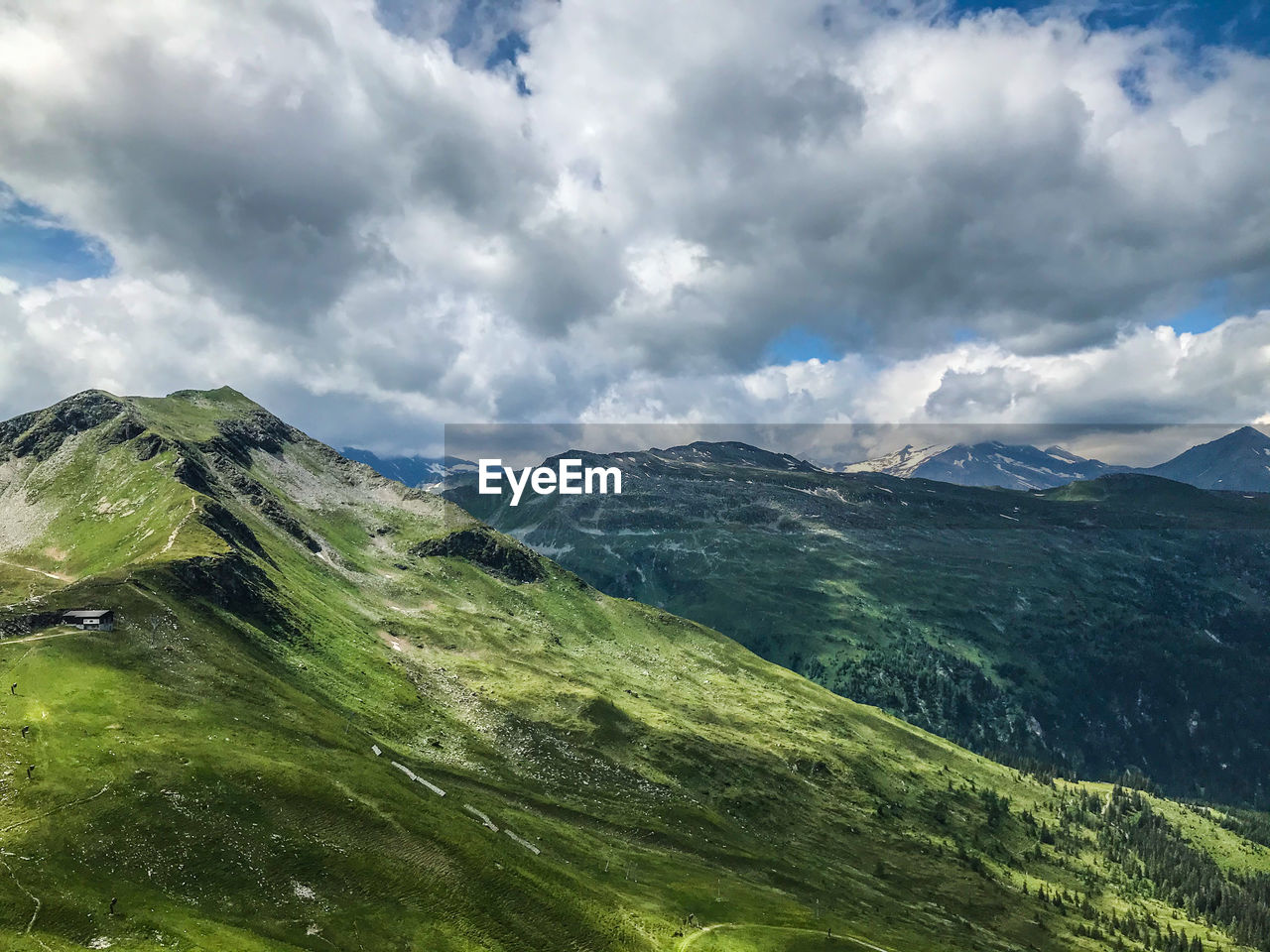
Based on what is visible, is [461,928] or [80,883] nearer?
[80,883]

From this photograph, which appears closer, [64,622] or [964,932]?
[64,622]

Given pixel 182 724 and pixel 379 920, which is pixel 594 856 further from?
pixel 182 724

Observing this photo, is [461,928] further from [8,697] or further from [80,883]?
[8,697]

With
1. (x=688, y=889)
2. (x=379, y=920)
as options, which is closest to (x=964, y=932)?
(x=688, y=889)

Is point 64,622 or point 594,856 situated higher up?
point 64,622

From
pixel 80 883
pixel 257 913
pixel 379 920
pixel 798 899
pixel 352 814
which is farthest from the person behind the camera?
pixel 798 899

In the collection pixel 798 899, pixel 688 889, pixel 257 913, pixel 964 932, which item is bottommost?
pixel 964 932

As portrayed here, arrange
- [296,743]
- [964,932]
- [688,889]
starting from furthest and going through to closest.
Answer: [964,932] → [688,889] → [296,743]

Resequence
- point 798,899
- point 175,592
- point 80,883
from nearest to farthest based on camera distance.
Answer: point 80,883
point 798,899
point 175,592

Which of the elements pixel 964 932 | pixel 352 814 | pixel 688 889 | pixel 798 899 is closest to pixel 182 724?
pixel 352 814
